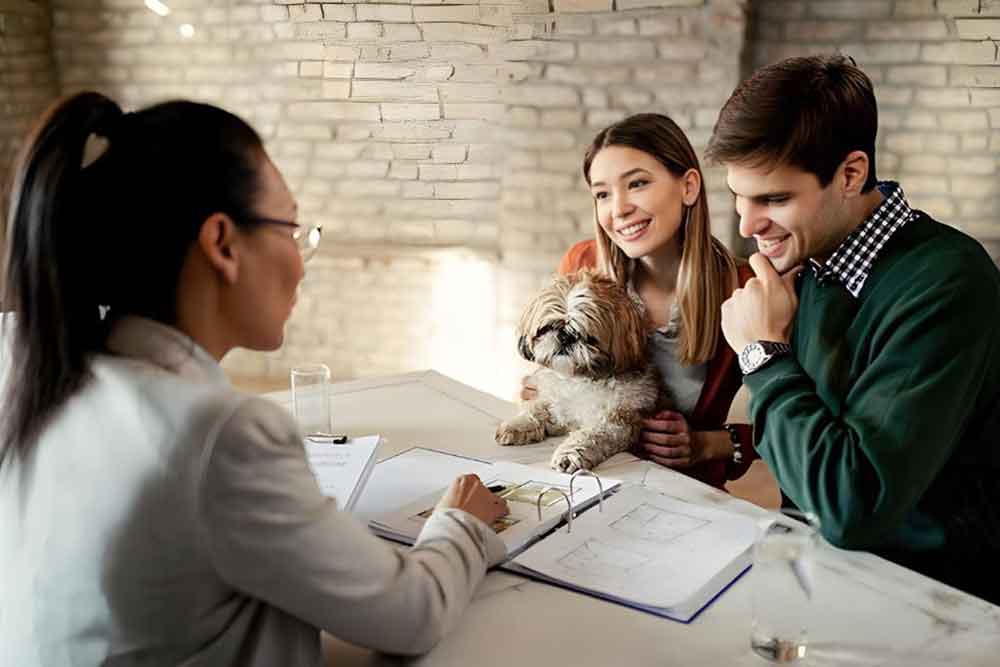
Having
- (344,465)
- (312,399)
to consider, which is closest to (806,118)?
(344,465)

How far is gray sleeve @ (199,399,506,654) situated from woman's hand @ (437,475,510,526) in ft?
0.74

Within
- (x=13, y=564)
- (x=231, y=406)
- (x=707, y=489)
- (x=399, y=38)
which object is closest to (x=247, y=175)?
(x=231, y=406)

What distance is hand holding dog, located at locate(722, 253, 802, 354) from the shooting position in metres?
1.43

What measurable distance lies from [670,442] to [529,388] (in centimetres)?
36

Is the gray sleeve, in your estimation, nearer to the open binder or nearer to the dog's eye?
the open binder

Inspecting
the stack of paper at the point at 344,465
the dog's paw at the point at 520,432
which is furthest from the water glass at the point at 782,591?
the dog's paw at the point at 520,432

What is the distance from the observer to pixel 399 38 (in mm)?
4164

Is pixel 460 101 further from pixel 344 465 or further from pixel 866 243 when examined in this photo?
pixel 866 243

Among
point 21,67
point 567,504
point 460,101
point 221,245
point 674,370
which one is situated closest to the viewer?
point 221,245

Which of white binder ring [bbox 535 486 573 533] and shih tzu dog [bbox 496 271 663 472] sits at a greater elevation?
shih tzu dog [bbox 496 271 663 472]

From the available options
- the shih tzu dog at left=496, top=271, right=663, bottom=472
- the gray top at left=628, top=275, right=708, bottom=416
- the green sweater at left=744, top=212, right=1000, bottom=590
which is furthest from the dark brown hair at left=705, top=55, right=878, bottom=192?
the gray top at left=628, top=275, right=708, bottom=416

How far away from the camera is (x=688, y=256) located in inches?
76.1

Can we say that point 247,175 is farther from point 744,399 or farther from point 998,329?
point 744,399

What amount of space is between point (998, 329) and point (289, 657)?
1.09m
